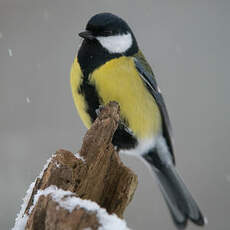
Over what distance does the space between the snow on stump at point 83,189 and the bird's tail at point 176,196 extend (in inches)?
40.3

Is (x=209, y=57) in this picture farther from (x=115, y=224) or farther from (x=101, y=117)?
(x=115, y=224)

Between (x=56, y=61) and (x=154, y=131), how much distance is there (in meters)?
1.73

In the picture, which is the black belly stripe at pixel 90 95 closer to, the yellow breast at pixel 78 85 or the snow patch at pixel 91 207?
the yellow breast at pixel 78 85

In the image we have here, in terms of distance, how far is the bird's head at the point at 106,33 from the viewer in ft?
8.55

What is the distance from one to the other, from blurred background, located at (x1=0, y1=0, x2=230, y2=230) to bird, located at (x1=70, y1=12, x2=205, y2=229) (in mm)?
970

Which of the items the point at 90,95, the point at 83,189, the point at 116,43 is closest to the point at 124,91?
the point at 90,95

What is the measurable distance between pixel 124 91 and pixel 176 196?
831 mm

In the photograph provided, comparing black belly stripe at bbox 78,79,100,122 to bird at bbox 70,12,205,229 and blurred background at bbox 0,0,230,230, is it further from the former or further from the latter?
blurred background at bbox 0,0,230,230

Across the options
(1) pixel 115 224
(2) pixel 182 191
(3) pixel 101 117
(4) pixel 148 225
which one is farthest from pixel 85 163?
(4) pixel 148 225

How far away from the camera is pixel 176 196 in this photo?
9.38 feet

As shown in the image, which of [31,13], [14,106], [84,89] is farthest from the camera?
[31,13]

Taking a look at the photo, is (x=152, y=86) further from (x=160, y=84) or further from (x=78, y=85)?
(x=160, y=84)

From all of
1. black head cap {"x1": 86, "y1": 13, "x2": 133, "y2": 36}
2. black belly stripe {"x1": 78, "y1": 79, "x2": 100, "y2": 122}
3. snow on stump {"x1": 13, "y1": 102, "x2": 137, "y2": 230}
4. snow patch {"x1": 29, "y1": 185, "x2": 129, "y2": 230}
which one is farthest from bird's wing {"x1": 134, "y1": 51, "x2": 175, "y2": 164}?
snow patch {"x1": 29, "y1": 185, "x2": 129, "y2": 230}

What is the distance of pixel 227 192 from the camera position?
381cm
